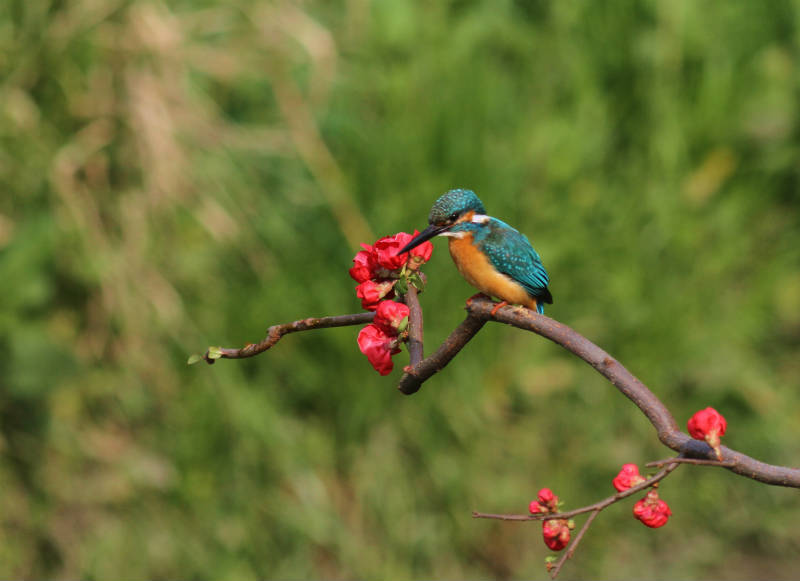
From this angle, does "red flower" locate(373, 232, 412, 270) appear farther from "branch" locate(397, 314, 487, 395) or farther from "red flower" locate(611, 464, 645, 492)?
"red flower" locate(611, 464, 645, 492)

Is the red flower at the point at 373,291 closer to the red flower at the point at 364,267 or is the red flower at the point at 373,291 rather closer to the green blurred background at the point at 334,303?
the red flower at the point at 364,267

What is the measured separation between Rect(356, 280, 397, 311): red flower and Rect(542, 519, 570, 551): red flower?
1.31ft

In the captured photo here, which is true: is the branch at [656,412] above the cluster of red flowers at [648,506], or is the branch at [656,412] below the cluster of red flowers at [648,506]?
above

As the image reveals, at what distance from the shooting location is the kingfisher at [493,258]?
70.0 inches

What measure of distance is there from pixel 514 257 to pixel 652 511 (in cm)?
79

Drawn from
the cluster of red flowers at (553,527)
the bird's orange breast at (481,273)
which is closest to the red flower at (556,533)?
the cluster of red flowers at (553,527)

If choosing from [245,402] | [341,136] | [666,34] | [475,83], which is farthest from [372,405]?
[666,34]

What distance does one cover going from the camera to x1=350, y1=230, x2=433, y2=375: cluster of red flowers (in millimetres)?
1328

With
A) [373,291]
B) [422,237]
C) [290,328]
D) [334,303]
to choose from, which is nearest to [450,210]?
[422,237]

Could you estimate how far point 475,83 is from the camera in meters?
4.41

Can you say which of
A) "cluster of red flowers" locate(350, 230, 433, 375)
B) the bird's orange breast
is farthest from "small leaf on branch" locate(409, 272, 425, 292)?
the bird's orange breast

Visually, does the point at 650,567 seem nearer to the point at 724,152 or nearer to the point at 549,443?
the point at 549,443

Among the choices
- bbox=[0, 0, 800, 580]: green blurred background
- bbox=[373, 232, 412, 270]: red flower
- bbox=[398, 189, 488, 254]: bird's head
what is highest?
bbox=[398, 189, 488, 254]: bird's head

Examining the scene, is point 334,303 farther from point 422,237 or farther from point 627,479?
point 627,479
